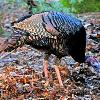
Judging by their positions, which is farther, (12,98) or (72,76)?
(72,76)

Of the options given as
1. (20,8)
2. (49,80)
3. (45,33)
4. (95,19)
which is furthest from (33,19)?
(20,8)

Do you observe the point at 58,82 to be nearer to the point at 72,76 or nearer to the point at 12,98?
the point at 72,76

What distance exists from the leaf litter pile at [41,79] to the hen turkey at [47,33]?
50 centimetres

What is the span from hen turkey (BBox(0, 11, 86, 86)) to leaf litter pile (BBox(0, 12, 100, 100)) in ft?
1.65

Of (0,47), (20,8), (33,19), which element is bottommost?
(20,8)

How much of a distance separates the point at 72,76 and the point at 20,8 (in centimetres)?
566

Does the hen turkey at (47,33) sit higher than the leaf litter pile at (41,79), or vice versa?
the hen turkey at (47,33)

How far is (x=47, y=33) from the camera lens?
18.5 ft

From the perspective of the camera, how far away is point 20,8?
38.5 ft

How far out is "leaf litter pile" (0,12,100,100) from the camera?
573 centimetres

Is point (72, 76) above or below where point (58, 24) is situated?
below

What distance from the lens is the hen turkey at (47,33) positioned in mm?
5629

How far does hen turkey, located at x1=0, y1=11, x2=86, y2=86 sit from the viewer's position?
5629mm

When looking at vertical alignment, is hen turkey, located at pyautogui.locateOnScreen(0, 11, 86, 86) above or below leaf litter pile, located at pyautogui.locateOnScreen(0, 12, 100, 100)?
above
